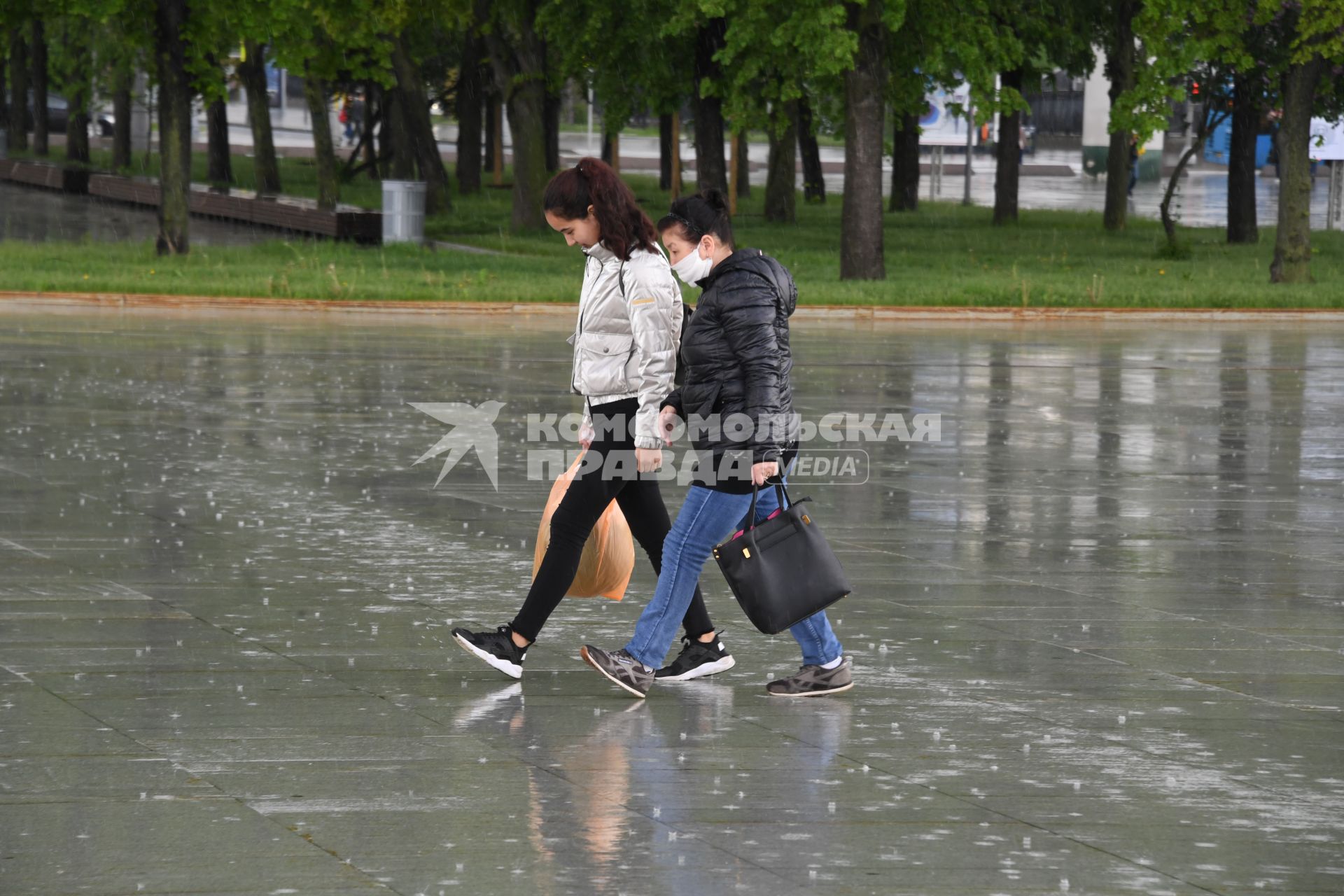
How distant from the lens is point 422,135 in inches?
1577

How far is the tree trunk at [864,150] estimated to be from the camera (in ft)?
89.6

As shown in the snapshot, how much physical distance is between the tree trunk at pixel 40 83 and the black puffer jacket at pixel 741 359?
4994 centimetres

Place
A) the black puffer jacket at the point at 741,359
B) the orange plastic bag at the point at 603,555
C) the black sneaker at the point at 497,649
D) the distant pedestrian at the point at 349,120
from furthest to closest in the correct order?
the distant pedestrian at the point at 349,120, the orange plastic bag at the point at 603,555, the black sneaker at the point at 497,649, the black puffer jacket at the point at 741,359

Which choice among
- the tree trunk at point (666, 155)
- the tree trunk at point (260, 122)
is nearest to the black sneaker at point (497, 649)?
the tree trunk at point (260, 122)

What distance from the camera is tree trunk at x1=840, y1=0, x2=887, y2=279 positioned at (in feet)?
89.6

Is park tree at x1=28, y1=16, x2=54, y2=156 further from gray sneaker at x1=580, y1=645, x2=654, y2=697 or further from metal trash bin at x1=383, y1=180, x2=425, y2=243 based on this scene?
gray sneaker at x1=580, y1=645, x2=654, y2=697

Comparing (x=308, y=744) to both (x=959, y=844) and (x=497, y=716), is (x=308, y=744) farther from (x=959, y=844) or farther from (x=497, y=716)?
(x=959, y=844)

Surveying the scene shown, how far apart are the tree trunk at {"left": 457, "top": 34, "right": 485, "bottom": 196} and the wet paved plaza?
33107mm

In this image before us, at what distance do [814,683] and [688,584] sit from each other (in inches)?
22.0

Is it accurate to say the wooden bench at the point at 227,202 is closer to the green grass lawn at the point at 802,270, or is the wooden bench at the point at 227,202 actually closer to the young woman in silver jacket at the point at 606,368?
the green grass lawn at the point at 802,270

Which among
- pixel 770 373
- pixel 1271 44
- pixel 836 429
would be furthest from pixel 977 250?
pixel 770 373

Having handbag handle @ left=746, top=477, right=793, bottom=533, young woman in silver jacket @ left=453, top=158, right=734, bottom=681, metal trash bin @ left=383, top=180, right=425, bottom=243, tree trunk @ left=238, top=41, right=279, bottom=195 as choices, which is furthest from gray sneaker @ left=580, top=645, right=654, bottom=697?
tree trunk @ left=238, top=41, right=279, bottom=195

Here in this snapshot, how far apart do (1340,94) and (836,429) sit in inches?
1022

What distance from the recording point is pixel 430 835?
16.5 ft
